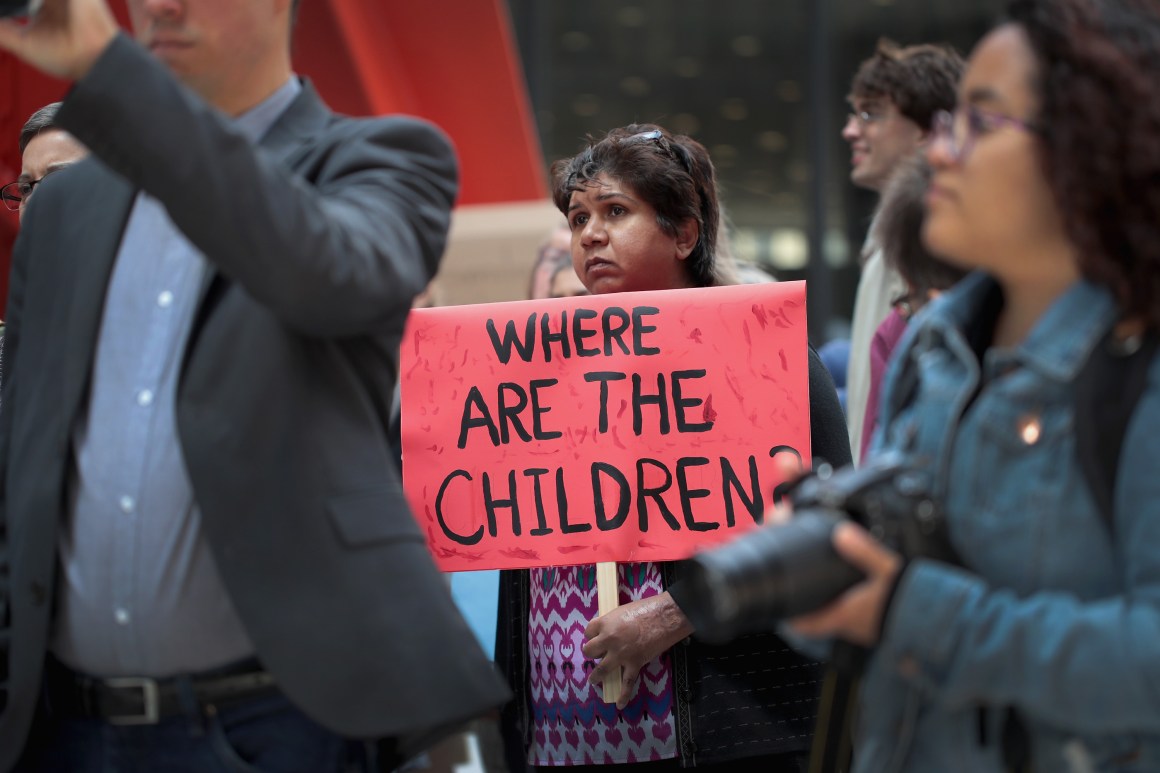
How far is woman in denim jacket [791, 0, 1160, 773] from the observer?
165cm

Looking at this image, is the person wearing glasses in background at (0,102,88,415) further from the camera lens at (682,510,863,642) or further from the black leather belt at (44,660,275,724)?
the camera lens at (682,510,863,642)

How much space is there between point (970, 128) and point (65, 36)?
1.13 m

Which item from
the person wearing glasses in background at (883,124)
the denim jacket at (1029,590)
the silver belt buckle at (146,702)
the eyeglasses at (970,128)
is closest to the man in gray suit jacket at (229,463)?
the silver belt buckle at (146,702)

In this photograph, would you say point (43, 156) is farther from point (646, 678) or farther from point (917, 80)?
point (917, 80)

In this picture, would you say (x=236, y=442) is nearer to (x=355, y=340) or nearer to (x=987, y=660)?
(x=355, y=340)

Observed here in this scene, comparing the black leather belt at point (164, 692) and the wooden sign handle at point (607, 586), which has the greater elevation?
the black leather belt at point (164, 692)

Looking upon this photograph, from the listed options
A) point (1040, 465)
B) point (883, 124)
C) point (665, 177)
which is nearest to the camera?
point (1040, 465)

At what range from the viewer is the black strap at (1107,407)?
5.52 ft

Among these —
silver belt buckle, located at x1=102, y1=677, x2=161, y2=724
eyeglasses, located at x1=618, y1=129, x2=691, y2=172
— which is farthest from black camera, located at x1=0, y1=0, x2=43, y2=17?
eyeglasses, located at x1=618, y1=129, x2=691, y2=172

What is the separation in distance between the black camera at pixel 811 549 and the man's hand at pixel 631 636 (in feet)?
3.68

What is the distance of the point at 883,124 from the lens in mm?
4605

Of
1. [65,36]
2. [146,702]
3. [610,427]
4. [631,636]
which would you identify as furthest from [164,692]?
[610,427]

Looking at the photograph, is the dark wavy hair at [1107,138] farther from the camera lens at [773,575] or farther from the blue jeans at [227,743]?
the blue jeans at [227,743]

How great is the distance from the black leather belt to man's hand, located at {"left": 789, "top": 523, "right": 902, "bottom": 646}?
2.52 ft
